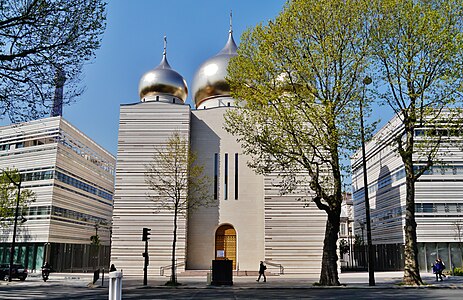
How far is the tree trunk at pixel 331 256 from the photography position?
68.0ft

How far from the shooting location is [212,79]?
40.4m

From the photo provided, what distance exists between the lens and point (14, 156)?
4584 cm

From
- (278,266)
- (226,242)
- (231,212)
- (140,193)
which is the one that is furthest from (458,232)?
(140,193)

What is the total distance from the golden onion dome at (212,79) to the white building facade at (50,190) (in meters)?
15.4

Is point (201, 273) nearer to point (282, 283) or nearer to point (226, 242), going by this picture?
point (226, 242)

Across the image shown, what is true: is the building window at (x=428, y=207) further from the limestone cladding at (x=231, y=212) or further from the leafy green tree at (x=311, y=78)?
the leafy green tree at (x=311, y=78)

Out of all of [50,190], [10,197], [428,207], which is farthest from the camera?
[50,190]

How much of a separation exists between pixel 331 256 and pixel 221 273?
643 centimetres

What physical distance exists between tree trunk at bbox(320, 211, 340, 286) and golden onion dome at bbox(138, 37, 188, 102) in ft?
84.8

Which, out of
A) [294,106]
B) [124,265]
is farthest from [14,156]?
[294,106]

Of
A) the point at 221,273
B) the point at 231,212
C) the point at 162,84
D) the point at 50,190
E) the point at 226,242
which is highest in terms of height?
the point at 162,84

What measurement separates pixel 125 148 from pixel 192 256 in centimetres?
1055

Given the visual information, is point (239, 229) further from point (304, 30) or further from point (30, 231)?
point (30, 231)

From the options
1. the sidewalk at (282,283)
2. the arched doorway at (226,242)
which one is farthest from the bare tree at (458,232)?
the arched doorway at (226,242)
